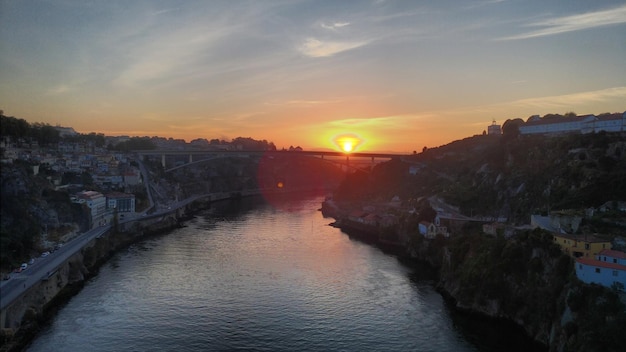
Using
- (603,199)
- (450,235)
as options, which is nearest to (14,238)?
(450,235)

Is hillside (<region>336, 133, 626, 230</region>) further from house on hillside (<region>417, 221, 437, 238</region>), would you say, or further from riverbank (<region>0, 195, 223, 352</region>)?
riverbank (<region>0, 195, 223, 352</region>)

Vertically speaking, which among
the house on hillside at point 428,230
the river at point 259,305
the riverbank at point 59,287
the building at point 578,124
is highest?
the building at point 578,124

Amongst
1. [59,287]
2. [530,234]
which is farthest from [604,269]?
[59,287]

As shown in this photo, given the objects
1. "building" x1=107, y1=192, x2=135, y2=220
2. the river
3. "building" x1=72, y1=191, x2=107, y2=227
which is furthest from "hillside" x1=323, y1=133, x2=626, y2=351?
"building" x1=72, y1=191, x2=107, y2=227

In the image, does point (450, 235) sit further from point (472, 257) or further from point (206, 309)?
point (206, 309)

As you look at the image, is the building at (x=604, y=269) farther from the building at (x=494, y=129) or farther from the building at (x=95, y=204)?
the building at (x=494, y=129)

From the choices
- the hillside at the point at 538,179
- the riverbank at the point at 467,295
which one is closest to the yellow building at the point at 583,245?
the riverbank at the point at 467,295
